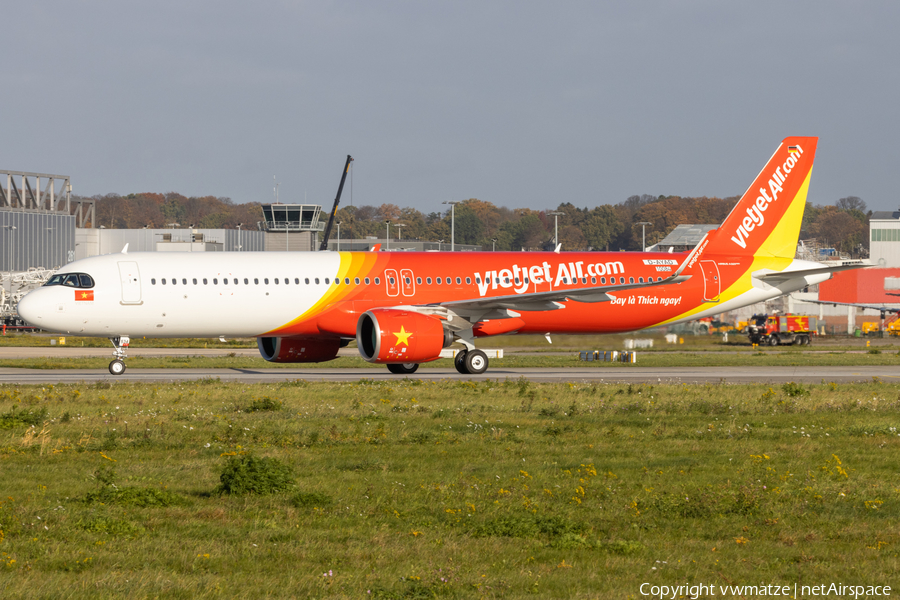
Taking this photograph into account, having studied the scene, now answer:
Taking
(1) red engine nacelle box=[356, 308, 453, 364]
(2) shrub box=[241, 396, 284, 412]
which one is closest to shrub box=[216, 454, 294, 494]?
(2) shrub box=[241, 396, 284, 412]

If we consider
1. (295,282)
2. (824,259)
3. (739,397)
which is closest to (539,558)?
(739,397)

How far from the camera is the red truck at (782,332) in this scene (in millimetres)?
69062

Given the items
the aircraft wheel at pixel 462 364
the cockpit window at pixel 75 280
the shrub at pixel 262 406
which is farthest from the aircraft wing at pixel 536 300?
the shrub at pixel 262 406

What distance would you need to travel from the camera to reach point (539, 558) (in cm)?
880

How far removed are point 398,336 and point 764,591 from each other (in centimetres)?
2212

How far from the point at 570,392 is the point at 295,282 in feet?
37.0

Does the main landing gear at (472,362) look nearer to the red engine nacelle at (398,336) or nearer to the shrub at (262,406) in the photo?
the red engine nacelle at (398,336)

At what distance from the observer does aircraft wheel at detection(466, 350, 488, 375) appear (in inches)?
1308

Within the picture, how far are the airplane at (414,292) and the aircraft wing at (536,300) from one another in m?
0.06

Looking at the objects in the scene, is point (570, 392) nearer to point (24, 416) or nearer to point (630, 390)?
point (630, 390)

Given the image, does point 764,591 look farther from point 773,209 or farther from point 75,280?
point 773,209

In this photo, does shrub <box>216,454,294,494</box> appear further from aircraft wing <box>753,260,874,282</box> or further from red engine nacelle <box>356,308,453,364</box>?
aircraft wing <box>753,260,874,282</box>

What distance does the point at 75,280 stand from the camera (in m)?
31.0

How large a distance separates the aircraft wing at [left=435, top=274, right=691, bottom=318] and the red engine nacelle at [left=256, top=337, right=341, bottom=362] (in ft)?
15.0
